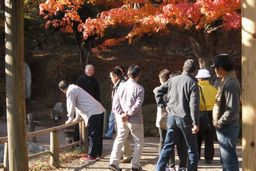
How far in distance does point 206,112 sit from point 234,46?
13.5 m

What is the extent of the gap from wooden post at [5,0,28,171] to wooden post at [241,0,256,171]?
2097mm

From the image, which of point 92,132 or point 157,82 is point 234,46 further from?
point 92,132

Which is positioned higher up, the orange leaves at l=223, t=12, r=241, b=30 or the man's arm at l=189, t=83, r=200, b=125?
the orange leaves at l=223, t=12, r=241, b=30

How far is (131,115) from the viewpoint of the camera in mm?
7293

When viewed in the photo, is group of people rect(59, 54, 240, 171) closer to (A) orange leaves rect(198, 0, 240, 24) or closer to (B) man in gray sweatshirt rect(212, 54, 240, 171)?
(B) man in gray sweatshirt rect(212, 54, 240, 171)

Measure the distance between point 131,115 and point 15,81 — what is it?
10.1 ft

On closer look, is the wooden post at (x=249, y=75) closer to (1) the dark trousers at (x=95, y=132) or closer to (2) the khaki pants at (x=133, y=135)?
(2) the khaki pants at (x=133, y=135)

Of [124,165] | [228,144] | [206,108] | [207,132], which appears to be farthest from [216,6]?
[228,144]

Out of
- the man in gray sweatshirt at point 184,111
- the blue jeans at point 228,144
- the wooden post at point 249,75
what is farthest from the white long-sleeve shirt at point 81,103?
the wooden post at point 249,75

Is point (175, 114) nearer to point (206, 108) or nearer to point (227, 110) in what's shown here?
point (227, 110)

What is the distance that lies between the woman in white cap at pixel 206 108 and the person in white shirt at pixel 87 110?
185 centimetres

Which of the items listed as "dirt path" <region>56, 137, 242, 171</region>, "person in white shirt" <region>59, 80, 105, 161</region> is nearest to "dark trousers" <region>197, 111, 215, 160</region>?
"dirt path" <region>56, 137, 242, 171</region>

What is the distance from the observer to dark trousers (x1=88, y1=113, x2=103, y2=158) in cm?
852

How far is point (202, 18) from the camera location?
10.8m
